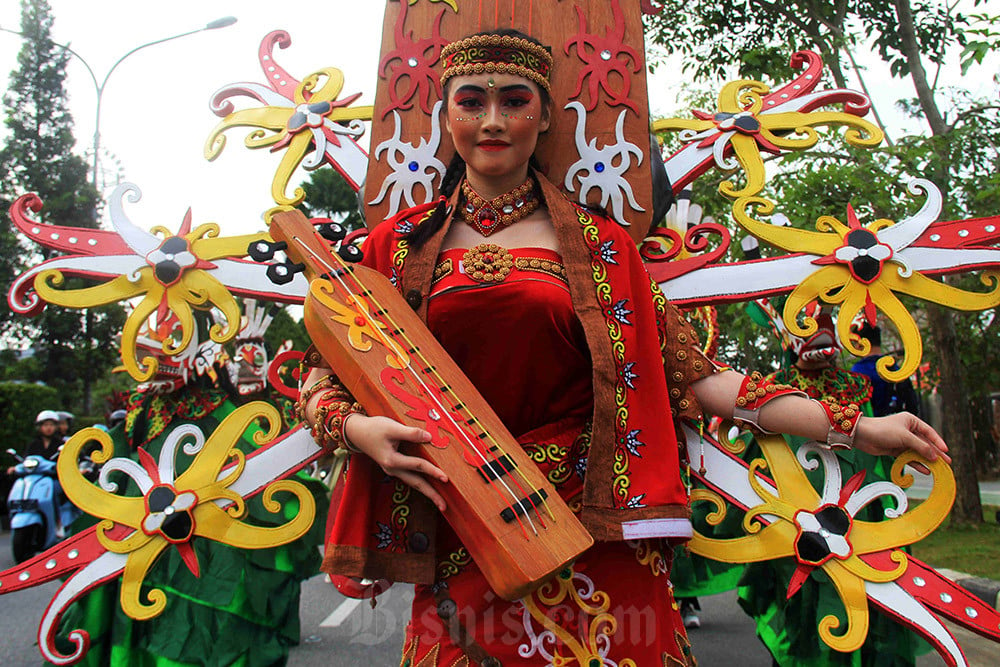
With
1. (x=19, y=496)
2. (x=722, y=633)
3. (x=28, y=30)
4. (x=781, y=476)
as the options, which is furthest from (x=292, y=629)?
(x=28, y=30)

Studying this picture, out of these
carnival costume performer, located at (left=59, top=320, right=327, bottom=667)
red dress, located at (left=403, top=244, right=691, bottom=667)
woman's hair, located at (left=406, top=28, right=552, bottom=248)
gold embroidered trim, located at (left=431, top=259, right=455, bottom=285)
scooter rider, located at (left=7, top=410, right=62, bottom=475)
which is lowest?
scooter rider, located at (left=7, top=410, right=62, bottom=475)

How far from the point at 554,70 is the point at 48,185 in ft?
76.2

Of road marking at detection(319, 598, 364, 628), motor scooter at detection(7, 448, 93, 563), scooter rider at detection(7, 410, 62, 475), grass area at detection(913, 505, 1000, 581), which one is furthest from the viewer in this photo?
scooter rider at detection(7, 410, 62, 475)

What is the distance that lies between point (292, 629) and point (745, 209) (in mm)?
3469

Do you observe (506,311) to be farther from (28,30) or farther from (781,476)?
(28,30)

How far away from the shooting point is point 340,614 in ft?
19.9

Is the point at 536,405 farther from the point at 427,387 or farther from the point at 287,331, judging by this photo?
the point at 287,331

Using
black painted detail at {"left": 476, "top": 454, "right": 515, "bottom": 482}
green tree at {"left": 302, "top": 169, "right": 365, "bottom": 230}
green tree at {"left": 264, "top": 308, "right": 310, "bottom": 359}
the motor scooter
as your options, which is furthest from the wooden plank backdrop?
green tree at {"left": 264, "top": 308, "right": 310, "bottom": 359}

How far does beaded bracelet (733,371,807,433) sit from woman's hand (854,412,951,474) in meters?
0.20

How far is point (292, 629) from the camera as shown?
15.0 feet

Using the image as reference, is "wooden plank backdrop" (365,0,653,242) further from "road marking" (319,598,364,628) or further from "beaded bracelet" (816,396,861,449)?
Answer: "road marking" (319,598,364,628)

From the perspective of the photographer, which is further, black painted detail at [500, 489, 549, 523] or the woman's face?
the woman's face

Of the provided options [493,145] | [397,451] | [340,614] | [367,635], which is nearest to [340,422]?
[397,451]

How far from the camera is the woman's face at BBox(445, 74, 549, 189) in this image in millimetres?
1956
